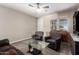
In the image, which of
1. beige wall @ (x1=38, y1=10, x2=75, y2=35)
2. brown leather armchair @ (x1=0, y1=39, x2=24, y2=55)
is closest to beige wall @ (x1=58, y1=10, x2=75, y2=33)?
beige wall @ (x1=38, y1=10, x2=75, y2=35)

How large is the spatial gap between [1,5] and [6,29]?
0.46 m

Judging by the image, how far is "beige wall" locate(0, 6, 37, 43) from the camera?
1.86 metres

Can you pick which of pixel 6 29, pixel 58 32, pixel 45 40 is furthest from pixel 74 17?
pixel 6 29

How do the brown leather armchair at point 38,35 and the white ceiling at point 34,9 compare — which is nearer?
the white ceiling at point 34,9

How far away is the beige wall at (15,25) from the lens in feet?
6.10

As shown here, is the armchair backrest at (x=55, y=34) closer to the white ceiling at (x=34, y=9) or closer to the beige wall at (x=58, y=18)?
the beige wall at (x=58, y=18)

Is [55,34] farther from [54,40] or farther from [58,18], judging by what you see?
[58,18]

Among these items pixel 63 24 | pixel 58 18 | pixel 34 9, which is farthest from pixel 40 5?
pixel 63 24

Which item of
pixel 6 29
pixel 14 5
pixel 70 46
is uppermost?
pixel 14 5

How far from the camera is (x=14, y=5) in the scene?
1.84 metres

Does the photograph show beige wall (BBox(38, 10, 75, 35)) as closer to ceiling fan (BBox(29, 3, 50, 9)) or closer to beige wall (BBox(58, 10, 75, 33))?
beige wall (BBox(58, 10, 75, 33))

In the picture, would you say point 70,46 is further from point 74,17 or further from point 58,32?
point 74,17

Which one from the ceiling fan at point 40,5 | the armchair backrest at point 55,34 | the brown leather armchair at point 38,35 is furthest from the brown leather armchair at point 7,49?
the ceiling fan at point 40,5

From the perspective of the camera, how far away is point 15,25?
197 cm
